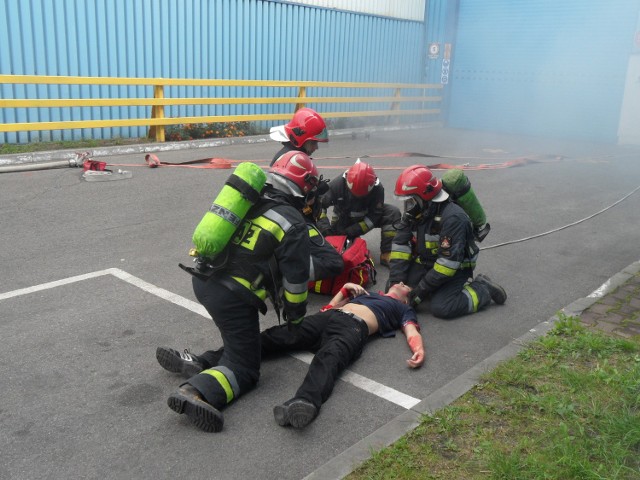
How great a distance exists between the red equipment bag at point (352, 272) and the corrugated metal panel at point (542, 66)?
53.8 ft

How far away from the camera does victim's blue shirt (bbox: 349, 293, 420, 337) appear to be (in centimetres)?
487

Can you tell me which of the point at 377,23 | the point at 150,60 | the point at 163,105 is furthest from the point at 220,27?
the point at 377,23

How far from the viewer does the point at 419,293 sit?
534 cm

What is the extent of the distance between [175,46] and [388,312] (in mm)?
11115

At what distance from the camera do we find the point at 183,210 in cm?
831

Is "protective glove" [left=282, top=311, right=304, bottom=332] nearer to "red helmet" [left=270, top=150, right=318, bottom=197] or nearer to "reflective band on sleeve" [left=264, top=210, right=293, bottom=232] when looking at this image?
"reflective band on sleeve" [left=264, top=210, right=293, bottom=232]

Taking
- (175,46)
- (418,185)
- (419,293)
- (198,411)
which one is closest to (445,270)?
(419,293)

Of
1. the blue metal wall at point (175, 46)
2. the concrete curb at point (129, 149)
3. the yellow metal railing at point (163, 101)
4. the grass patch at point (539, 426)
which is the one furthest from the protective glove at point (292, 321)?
the blue metal wall at point (175, 46)

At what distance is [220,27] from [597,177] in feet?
29.1

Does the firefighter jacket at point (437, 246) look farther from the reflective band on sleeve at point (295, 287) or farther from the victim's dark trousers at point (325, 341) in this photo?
the reflective band on sleeve at point (295, 287)

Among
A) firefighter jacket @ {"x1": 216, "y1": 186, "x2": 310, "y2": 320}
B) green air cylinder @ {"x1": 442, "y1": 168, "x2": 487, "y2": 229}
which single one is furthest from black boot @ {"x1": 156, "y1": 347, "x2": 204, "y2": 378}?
green air cylinder @ {"x1": 442, "y1": 168, "x2": 487, "y2": 229}

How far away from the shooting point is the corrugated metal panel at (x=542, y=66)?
19391 millimetres

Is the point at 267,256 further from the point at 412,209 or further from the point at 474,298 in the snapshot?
the point at 474,298

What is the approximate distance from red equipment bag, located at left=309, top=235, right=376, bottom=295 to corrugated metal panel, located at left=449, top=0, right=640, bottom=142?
1639 cm
